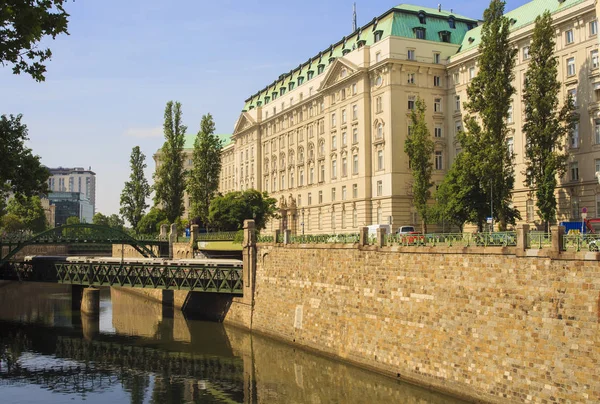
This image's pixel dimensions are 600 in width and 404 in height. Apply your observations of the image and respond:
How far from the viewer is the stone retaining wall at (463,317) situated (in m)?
24.9

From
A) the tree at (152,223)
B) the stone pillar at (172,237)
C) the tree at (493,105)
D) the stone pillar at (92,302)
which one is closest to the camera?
the tree at (493,105)

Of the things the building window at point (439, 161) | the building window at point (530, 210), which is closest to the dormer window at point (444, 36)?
the building window at point (439, 161)

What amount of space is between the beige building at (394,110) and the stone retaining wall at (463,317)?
928 inches

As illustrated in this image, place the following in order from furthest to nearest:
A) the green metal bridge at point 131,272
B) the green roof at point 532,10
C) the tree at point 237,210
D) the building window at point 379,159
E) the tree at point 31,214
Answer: the tree at point 31,214 < the tree at point 237,210 < the building window at point 379,159 < the green roof at point 532,10 < the green metal bridge at point 131,272

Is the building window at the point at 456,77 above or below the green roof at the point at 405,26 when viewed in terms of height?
below

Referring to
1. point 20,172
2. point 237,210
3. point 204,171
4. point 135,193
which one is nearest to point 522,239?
point 20,172

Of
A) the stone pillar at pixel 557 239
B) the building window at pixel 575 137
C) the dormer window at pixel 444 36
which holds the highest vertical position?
the dormer window at pixel 444 36

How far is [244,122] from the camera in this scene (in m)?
114

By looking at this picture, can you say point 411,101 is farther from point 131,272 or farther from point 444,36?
point 131,272

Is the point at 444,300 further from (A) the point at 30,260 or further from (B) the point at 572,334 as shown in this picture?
(A) the point at 30,260

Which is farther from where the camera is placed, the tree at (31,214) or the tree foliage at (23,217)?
the tree at (31,214)

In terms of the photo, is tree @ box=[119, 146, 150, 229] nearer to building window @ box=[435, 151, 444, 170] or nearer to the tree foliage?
the tree foliage

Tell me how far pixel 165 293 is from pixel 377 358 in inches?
1426

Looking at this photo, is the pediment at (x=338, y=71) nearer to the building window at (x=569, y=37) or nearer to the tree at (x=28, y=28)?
the building window at (x=569, y=37)
